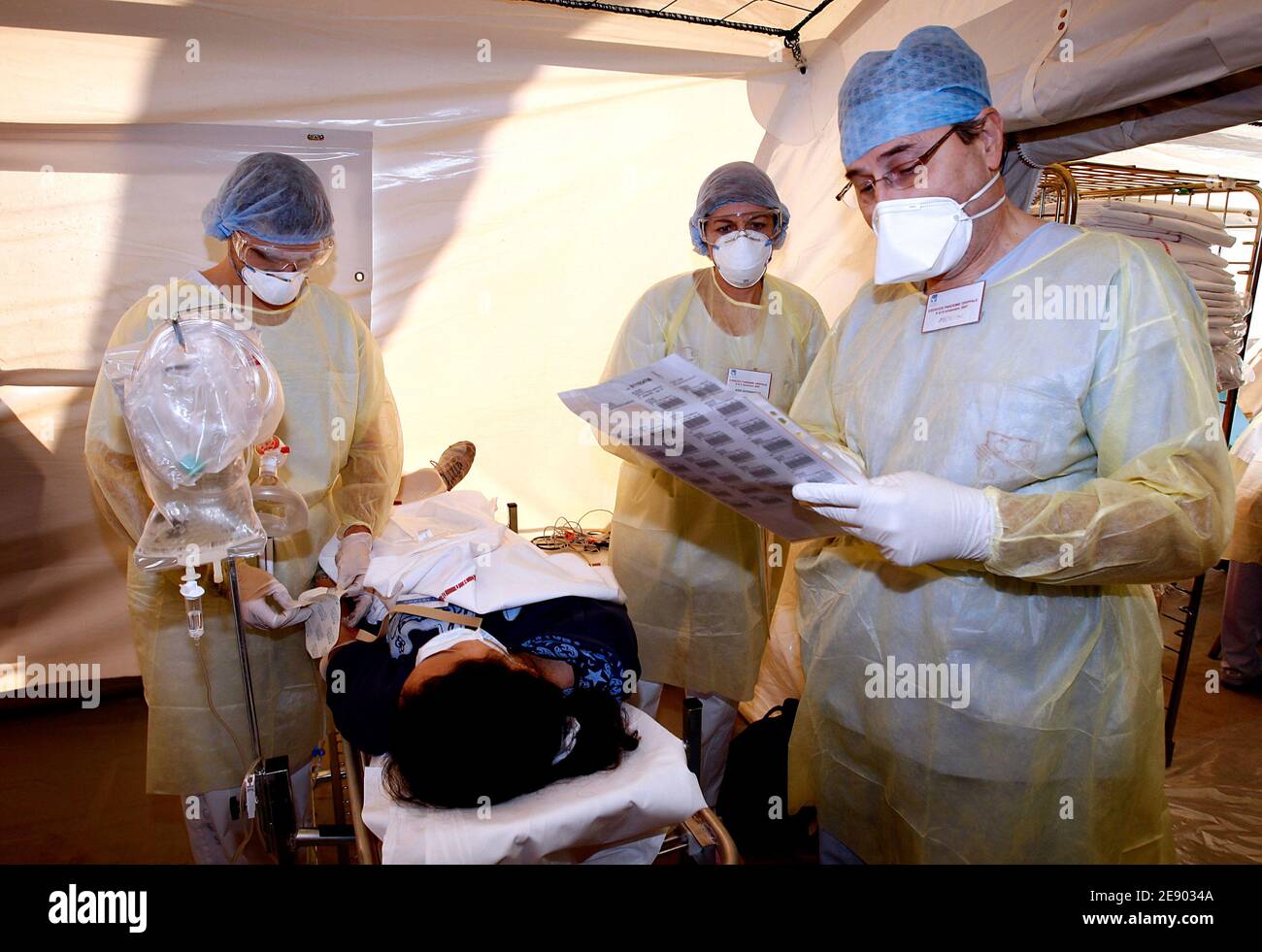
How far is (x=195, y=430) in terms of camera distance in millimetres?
1257

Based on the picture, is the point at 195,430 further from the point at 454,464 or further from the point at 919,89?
the point at 454,464

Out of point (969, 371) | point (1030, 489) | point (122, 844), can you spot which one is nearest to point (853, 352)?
point (969, 371)

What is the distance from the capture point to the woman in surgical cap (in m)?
2.52

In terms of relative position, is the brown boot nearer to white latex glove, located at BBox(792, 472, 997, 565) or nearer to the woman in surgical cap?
the woman in surgical cap

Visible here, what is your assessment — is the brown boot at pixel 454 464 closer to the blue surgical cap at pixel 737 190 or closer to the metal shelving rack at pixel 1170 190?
the blue surgical cap at pixel 737 190

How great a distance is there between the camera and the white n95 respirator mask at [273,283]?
1.90 m

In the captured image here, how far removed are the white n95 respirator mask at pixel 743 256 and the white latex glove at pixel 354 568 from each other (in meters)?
1.34

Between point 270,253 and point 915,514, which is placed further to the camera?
point 270,253

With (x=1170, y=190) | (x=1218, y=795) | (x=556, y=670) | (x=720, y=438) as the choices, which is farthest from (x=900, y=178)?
(x=1218, y=795)

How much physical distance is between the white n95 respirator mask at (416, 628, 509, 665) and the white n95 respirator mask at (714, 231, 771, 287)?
1396 mm

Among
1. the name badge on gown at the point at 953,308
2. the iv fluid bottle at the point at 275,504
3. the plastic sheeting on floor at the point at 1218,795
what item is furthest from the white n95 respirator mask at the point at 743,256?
the plastic sheeting on floor at the point at 1218,795

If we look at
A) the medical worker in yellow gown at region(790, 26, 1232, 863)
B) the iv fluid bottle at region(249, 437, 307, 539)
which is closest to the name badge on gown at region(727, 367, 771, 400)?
the medical worker in yellow gown at region(790, 26, 1232, 863)

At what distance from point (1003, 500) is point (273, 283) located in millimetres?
1658

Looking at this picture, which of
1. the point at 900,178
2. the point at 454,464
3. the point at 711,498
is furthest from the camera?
the point at 454,464
